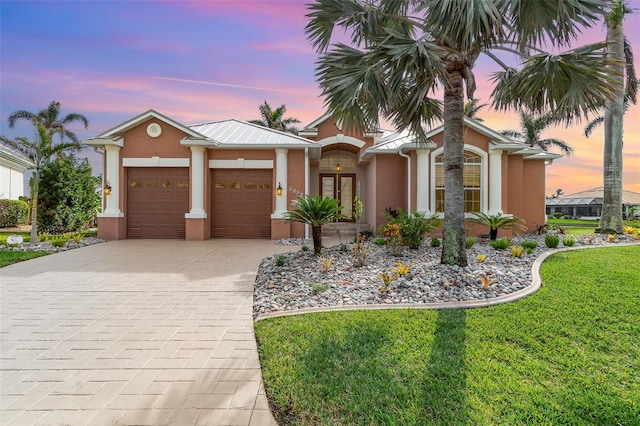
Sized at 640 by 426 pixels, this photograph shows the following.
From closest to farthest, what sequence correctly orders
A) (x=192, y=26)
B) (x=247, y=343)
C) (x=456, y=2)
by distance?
1. (x=247, y=343)
2. (x=456, y=2)
3. (x=192, y=26)

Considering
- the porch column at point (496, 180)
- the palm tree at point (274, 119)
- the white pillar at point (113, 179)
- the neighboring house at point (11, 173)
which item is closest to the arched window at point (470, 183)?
→ the porch column at point (496, 180)

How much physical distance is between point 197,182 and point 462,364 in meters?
11.7

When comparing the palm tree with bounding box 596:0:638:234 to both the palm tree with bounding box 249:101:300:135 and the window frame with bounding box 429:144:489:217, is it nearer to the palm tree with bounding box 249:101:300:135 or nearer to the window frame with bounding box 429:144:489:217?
the window frame with bounding box 429:144:489:217

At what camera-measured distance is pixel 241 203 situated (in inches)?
527

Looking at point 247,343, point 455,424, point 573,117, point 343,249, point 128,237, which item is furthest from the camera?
point 128,237

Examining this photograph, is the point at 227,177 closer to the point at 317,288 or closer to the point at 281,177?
the point at 281,177

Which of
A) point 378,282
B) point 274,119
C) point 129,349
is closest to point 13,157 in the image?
point 274,119

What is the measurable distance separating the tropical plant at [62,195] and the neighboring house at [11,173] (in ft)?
31.3

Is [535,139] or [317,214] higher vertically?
[535,139]

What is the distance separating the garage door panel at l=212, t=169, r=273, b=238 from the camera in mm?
13305

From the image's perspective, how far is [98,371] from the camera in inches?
129

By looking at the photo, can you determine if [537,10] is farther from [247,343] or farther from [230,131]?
[230,131]

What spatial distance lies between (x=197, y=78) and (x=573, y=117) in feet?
47.6

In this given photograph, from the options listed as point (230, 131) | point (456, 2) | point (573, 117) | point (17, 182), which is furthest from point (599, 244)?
point (17, 182)
